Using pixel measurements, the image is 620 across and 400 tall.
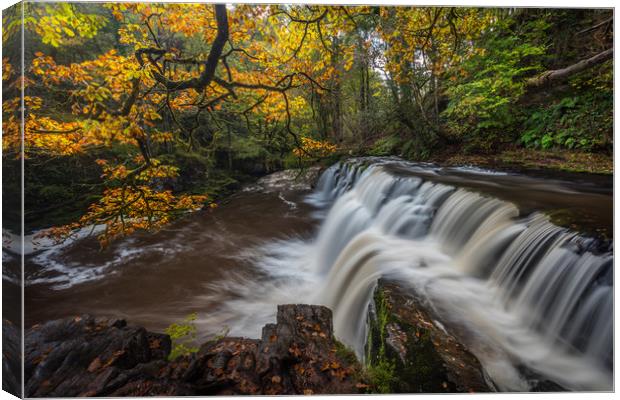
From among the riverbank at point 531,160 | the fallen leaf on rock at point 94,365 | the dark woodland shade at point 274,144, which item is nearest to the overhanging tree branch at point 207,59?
the dark woodland shade at point 274,144

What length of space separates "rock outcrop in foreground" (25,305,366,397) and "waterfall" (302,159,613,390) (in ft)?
1.15

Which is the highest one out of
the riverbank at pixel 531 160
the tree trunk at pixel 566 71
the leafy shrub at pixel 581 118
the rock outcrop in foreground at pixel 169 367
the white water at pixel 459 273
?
the tree trunk at pixel 566 71

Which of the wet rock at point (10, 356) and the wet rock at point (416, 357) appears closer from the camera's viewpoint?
the wet rock at point (416, 357)

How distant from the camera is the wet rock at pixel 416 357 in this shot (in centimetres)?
186

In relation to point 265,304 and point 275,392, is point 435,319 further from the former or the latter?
point 265,304

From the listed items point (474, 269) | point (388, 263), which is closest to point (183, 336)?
point (388, 263)

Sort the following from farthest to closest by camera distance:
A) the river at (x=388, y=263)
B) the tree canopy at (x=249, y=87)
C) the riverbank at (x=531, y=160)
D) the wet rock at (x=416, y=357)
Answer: the riverbank at (x=531, y=160) → the tree canopy at (x=249, y=87) → the river at (x=388, y=263) → the wet rock at (x=416, y=357)

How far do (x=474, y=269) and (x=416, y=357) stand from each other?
1002 mm

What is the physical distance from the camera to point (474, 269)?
8.18 feet

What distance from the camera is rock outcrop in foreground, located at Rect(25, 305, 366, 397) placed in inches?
77.4

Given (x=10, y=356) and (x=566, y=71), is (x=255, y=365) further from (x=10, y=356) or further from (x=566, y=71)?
(x=566, y=71)

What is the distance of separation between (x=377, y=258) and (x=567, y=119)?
199 cm

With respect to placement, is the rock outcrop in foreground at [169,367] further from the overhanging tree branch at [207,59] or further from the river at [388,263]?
the overhanging tree branch at [207,59]

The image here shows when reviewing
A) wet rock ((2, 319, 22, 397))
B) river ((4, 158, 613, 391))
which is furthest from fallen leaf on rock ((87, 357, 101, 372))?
wet rock ((2, 319, 22, 397))
